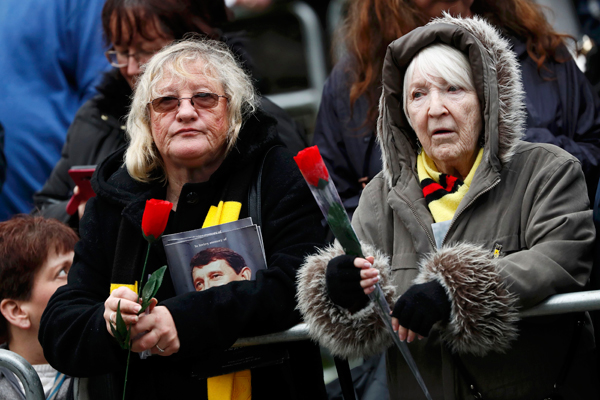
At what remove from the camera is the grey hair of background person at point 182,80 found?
111 inches

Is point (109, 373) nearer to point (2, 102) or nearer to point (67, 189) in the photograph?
point (67, 189)

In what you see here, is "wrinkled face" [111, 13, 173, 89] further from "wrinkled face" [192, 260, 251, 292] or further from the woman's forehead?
"wrinkled face" [192, 260, 251, 292]

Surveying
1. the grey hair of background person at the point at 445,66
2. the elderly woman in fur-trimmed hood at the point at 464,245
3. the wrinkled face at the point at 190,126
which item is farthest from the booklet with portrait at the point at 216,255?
the grey hair of background person at the point at 445,66

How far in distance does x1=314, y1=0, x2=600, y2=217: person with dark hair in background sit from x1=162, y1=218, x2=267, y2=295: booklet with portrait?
921 millimetres

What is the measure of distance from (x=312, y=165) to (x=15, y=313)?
175 cm

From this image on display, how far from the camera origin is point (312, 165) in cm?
202

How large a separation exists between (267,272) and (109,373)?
2.14 ft

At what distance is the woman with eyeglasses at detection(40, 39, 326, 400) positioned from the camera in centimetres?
241

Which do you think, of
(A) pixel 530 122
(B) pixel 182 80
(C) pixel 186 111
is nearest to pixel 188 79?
(B) pixel 182 80

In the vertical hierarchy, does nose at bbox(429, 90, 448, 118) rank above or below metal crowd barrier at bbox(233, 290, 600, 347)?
above

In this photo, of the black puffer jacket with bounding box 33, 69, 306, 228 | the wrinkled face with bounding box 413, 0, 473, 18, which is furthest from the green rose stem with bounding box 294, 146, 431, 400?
the black puffer jacket with bounding box 33, 69, 306, 228

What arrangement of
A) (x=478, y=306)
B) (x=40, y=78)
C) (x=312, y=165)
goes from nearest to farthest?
(x=312, y=165) → (x=478, y=306) → (x=40, y=78)

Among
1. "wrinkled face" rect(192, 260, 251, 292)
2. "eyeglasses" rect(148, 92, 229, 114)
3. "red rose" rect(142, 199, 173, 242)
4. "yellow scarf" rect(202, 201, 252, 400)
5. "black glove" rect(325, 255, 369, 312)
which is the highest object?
"eyeglasses" rect(148, 92, 229, 114)

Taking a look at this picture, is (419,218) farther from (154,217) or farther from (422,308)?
(154,217)
